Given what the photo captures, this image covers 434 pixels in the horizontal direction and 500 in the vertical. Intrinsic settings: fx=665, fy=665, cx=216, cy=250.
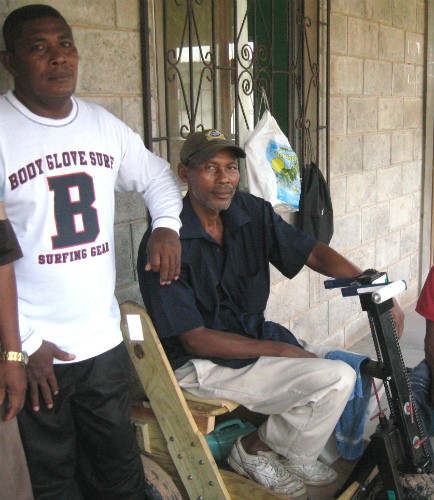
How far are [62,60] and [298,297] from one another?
8.76 feet

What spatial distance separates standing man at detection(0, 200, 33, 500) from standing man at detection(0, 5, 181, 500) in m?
0.09

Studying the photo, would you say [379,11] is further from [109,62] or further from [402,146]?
[109,62]

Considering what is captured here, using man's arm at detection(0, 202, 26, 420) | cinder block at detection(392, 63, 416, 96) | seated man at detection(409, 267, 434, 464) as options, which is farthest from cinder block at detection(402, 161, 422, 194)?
man's arm at detection(0, 202, 26, 420)

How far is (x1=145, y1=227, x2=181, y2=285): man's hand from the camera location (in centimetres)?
211

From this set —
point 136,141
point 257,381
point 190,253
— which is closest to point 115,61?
point 136,141

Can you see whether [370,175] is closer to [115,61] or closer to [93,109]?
[115,61]

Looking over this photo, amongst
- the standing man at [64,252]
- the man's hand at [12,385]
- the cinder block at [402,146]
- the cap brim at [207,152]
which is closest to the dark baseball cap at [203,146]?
the cap brim at [207,152]

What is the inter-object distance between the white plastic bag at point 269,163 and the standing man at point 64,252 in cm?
147

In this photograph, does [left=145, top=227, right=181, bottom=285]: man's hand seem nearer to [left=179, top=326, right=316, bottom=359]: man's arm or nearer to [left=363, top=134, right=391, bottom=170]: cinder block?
[left=179, top=326, right=316, bottom=359]: man's arm

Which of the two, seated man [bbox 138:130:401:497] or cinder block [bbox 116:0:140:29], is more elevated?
cinder block [bbox 116:0:140:29]

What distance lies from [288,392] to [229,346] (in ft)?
0.87

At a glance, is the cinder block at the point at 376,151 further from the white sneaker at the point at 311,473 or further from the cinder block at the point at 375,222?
the white sneaker at the point at 311,473

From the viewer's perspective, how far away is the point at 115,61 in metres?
2.75

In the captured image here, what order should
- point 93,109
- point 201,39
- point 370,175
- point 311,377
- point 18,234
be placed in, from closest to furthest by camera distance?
point 18,234 < point 93,109 < point 311,377 < point 201,39 < point 370,175
